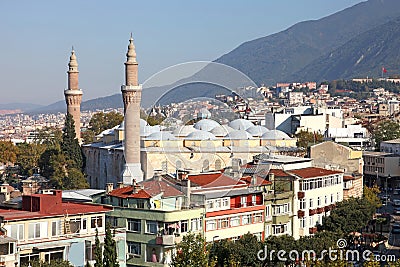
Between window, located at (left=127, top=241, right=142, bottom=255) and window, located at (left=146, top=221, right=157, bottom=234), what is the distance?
42cm

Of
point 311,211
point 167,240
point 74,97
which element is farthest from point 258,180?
point 74,97

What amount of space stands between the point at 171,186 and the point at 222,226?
1648mm

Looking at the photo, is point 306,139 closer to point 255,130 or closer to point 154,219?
point 255,130

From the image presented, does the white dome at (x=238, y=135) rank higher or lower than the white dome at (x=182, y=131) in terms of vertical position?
lower

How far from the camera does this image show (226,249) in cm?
2064

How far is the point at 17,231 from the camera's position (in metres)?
17.8

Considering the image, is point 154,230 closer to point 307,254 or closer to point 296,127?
point 307,254

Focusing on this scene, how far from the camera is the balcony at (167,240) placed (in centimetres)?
2056

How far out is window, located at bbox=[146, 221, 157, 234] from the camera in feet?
68.7

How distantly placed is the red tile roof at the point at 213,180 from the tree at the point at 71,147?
23841 millimetres

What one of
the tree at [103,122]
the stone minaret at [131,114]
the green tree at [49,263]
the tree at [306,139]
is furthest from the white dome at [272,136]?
the tree at [103,122]

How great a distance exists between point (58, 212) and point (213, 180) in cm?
550

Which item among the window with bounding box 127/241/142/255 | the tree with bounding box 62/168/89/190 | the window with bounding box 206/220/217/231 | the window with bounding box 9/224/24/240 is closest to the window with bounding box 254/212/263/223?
the window with bounding box 206/220/217/231

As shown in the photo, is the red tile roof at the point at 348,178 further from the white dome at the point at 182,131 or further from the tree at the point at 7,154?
the tree at the point at 7,154
